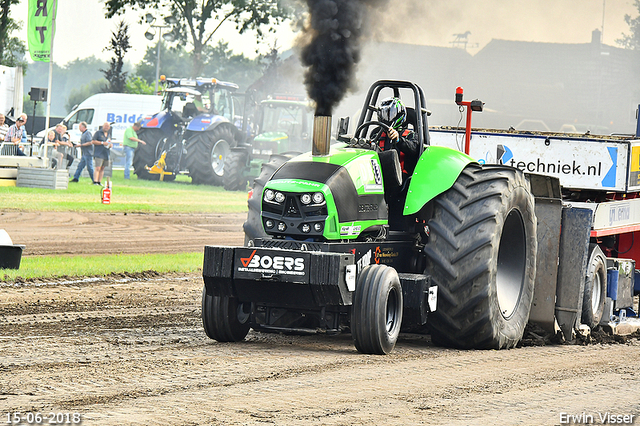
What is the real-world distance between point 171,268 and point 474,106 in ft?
17.1

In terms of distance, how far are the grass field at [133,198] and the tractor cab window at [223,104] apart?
339cm

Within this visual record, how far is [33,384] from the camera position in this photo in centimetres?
525

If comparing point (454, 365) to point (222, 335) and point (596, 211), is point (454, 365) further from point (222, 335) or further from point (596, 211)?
point (596, 211)

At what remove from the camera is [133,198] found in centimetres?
2159

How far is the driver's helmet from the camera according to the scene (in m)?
7.55

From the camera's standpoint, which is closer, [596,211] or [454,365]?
[454,365]

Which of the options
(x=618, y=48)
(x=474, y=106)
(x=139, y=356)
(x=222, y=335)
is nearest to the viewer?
(x=139, y=356)

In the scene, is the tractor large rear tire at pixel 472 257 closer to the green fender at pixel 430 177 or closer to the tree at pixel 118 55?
the green fender at pixel 430 177

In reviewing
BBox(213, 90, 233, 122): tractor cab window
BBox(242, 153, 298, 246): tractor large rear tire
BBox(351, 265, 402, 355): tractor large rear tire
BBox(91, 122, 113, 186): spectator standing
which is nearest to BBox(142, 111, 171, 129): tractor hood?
BBox(213, 90, 233, 122): tractor cab window

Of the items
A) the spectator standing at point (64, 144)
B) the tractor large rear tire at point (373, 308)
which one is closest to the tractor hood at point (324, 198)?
the tractor large rear tire at point (373, 308)

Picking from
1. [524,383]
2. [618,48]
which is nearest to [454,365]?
[524,383]

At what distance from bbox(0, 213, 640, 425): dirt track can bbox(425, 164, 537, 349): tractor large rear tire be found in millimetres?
158

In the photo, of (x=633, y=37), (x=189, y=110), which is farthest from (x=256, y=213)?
(x=633, y=37)

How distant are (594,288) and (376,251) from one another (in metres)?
2.88
